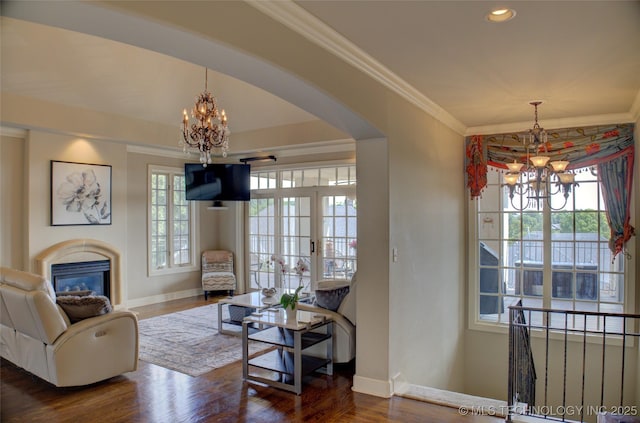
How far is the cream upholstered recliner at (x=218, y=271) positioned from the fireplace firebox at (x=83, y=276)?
1628 mm

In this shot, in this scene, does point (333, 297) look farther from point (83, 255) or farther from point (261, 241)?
point (83, 255)

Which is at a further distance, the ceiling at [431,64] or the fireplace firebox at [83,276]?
the fireplace firebox at [83,276]

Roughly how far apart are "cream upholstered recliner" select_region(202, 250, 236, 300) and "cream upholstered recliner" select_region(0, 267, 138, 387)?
11.9 feet

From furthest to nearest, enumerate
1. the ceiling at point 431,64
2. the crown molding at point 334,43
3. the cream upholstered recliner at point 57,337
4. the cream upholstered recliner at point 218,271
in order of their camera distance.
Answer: the cream upholstered recliner at point 218,271 → the cream upholstered recliner at point 57,337 → the ceiling at point 431,64 → the crown molding at point 334,43

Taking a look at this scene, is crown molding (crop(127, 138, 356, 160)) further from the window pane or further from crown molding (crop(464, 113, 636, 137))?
the window pane

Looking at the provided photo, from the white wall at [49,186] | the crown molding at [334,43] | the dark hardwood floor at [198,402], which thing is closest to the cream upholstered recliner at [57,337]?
the dark hardwood floor at [198,402]

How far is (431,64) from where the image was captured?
345 centimetres

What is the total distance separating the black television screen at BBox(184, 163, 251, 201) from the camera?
25.6 feet

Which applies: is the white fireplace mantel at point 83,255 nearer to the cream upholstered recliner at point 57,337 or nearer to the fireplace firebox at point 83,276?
A: the fireplace firebox at point 83,276

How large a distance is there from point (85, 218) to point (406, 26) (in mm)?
5712

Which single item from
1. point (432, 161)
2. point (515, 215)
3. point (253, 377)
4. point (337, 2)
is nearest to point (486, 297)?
point (515, 215)

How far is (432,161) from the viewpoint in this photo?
4797mm

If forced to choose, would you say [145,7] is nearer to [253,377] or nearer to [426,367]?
[253,377]

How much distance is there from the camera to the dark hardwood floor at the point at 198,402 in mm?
3252
